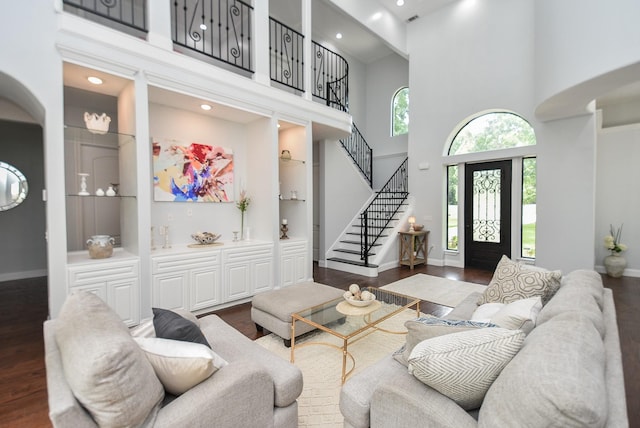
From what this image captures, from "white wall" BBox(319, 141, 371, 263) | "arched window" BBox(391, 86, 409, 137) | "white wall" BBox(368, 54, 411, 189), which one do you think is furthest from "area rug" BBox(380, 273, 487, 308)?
"arched window" BBox(391, 86, 409, 137)

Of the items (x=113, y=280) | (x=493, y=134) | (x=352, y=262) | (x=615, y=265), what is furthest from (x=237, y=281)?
(x=615, y=265)

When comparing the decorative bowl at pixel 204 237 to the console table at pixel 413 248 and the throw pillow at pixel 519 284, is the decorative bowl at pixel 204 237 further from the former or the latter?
the console table at pixel 413 248

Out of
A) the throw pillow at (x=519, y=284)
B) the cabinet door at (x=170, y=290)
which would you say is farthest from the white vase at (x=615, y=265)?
the cabinet door at (x=170, y=290)

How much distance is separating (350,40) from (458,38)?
9.64ft

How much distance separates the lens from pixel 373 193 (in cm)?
812

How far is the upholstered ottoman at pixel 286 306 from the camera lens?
9.39 ft

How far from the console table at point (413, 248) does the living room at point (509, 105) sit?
280mm

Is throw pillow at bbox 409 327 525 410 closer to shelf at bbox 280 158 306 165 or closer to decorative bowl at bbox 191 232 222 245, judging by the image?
decorative bowl at bbox 191 232 222 245

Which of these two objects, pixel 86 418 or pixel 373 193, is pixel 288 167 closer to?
pixel 373 193

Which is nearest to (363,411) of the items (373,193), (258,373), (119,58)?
(258,373)

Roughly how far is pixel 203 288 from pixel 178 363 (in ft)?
8.75

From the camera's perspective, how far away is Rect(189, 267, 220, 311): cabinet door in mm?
3756

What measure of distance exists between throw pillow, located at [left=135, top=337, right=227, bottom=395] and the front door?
6497mm

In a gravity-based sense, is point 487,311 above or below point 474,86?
below
